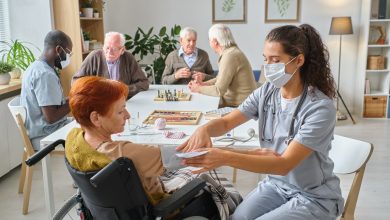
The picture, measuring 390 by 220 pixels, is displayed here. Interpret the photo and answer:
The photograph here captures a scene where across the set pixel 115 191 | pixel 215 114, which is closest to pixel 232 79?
pixel 215 114

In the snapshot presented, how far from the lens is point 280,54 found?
5.15ft

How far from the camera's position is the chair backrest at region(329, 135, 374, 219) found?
1.73 m

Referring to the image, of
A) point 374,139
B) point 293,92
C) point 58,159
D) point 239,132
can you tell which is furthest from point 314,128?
point 374,139

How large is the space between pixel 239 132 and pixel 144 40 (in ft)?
10.9

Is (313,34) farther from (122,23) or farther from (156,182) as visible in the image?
(122,23)

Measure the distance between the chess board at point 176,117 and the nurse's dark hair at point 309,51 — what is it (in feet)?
3.10

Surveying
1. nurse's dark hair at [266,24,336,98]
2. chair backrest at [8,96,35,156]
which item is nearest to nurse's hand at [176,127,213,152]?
nurse's dark hair at [266,24,336,98]

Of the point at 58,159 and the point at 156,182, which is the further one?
the point at 58,159

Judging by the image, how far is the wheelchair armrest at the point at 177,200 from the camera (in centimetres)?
135

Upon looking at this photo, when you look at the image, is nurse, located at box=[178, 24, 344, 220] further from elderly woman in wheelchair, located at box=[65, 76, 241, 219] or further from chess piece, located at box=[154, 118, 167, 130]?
chess piece, located at box=[154, 118, 167, 130]

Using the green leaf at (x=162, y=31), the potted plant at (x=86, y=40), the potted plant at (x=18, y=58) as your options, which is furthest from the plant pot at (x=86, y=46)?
the green leaf at (x=162, y=31)

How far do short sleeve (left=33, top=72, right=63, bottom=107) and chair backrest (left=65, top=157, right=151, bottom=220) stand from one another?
1547 millimetres

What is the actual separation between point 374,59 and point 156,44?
2830mm

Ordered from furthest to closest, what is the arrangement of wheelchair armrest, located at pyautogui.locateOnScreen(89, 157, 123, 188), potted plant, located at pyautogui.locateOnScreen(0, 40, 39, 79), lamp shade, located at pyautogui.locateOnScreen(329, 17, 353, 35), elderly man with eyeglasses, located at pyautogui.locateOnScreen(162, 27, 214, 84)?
lamp shade, located at pyautogui.locateOnScreen(329, 17, 353, 35) → elderly man with eyeglasses, located at pyautogui.locateOnScreen(162, 27, 214, 84) → potted plant, located at pyautogui.locateOnScreen(0, 40, 39, 79) → wheelchair armrest, located at pyautogui.locateOnScreen(89, 157, 123, 188)
